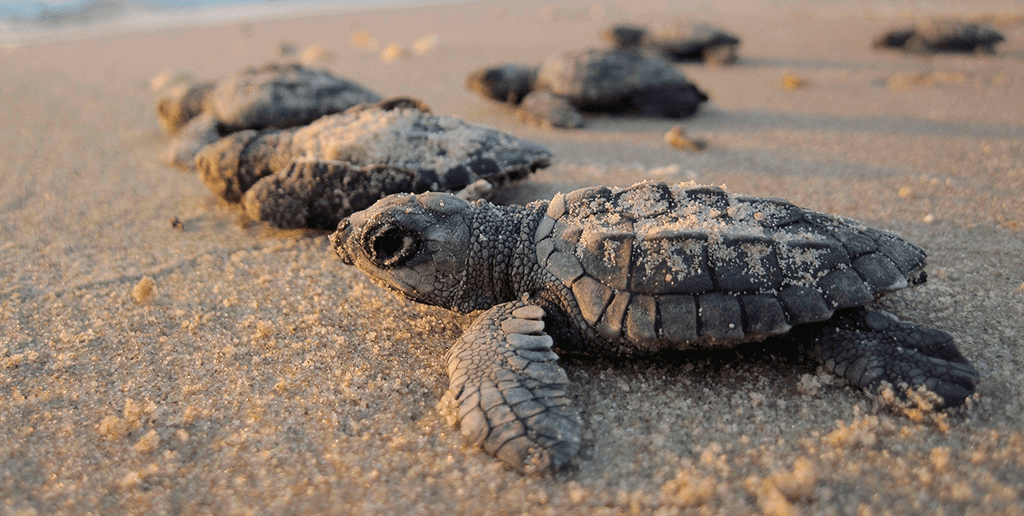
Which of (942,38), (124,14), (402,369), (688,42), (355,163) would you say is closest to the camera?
(402,369)

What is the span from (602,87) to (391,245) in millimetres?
4274

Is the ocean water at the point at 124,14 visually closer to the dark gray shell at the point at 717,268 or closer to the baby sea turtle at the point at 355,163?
the baby sea turtle at the point at 355,163

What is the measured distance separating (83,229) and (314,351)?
2.44 m

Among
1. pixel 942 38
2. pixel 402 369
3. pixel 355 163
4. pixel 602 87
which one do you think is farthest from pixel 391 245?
pixel 942 38

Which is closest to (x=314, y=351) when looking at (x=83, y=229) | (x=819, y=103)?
(x=83, y=229)

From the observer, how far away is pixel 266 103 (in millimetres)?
4945


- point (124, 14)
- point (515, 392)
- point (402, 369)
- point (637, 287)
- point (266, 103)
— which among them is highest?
point (124, 14)

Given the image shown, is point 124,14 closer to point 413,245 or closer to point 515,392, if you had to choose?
point 413,245

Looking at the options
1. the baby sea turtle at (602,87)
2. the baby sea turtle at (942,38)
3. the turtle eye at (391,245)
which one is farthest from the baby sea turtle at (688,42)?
the turtle eye at (391,245)

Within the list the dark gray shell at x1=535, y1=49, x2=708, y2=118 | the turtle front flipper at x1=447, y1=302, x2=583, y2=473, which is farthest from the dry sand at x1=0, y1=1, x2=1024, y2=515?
the dark gray shell at x1=535, y1=49, x2=708, y2=118

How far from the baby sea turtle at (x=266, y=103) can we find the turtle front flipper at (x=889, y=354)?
422 centimetres

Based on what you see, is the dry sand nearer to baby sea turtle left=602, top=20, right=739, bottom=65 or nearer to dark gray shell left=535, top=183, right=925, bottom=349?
dark gray shell left=535, top=183, right=925, bottom=349

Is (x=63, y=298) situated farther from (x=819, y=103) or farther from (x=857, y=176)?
(x=819, y=103)

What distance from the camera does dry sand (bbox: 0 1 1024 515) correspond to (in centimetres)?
175
